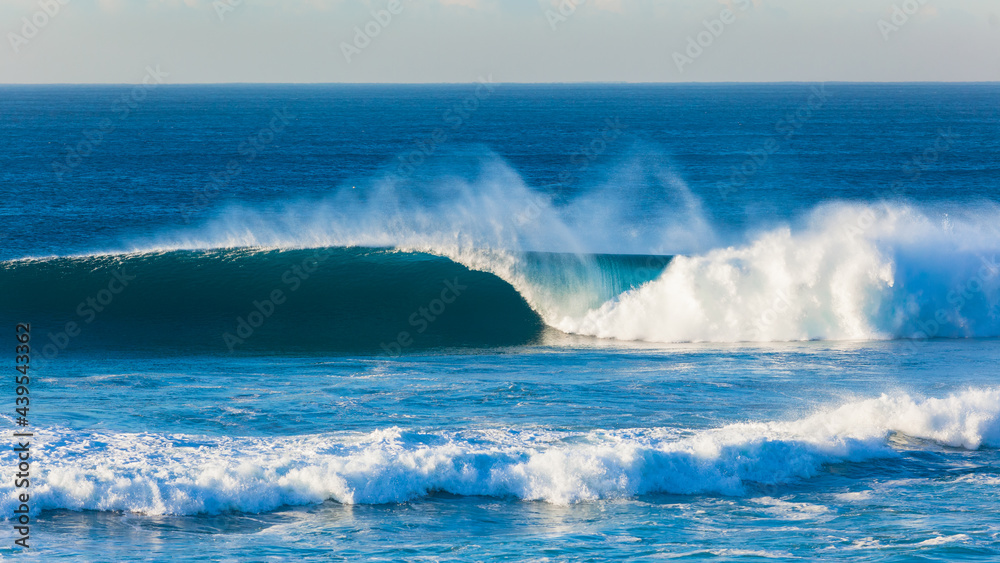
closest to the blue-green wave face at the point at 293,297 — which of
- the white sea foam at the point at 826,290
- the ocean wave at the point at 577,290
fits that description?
the ocean wave at the point at 577,290

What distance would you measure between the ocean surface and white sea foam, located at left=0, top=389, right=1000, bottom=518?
0.10ft

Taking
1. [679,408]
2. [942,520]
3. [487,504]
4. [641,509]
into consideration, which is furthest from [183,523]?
[942,520]

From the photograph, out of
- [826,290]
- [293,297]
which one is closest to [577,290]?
[826,290]

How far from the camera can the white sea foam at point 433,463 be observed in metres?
8.46

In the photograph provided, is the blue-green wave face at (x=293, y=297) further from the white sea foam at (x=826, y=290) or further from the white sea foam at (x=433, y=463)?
the white sea foam at (x=433, y=463)

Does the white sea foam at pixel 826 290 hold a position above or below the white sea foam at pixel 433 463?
above

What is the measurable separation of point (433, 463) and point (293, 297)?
10.1 meters

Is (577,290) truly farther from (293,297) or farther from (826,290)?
(293,297)

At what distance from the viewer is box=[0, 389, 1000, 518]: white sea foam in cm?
846

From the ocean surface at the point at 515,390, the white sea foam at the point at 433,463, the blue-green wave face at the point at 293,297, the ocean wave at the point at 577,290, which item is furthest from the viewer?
the blue-green wave face at the point at 293,297

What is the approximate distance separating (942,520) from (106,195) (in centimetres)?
4377

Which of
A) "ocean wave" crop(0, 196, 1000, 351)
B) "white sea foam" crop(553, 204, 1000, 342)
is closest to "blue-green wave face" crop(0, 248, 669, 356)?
"ocean wave" crop(0, 196, 1000, 351)

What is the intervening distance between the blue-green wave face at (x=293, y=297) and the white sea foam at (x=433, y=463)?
5.97 m

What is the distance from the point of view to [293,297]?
18.4m
